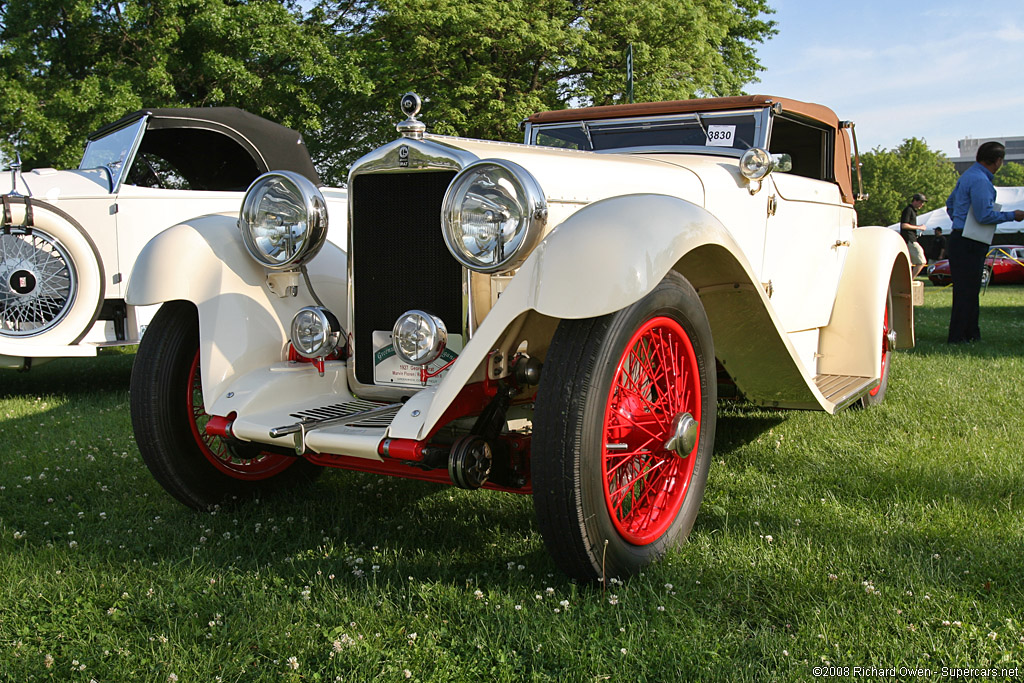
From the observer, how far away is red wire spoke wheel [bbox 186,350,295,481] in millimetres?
2947

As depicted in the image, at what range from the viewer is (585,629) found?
2.06 m

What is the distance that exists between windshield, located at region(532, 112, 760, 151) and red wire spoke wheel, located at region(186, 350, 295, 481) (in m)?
2.31

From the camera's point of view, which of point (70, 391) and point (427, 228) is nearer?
point (427, 228)

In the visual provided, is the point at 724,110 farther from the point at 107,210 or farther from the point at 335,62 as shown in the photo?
the point at 335,62

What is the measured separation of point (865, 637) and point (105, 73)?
14430 mm

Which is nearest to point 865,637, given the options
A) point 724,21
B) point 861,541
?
point 861,541

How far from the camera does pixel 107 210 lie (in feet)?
19.0

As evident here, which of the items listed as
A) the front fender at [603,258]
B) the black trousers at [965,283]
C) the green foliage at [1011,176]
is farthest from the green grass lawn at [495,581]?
the green foliage at [1011,176]

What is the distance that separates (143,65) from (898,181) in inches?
1692

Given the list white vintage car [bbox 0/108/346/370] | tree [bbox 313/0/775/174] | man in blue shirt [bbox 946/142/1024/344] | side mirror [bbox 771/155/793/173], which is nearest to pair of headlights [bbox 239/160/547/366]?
side mirror [bbox 771/155/793/173]

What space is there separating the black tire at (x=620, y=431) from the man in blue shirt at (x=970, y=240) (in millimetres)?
5725

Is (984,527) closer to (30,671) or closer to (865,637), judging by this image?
(865,637)

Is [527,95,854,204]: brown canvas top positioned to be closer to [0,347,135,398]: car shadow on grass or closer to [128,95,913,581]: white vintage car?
[128,95,913,581]: white vintage car

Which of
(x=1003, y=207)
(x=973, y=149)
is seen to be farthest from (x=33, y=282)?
(x=973, y=149)
